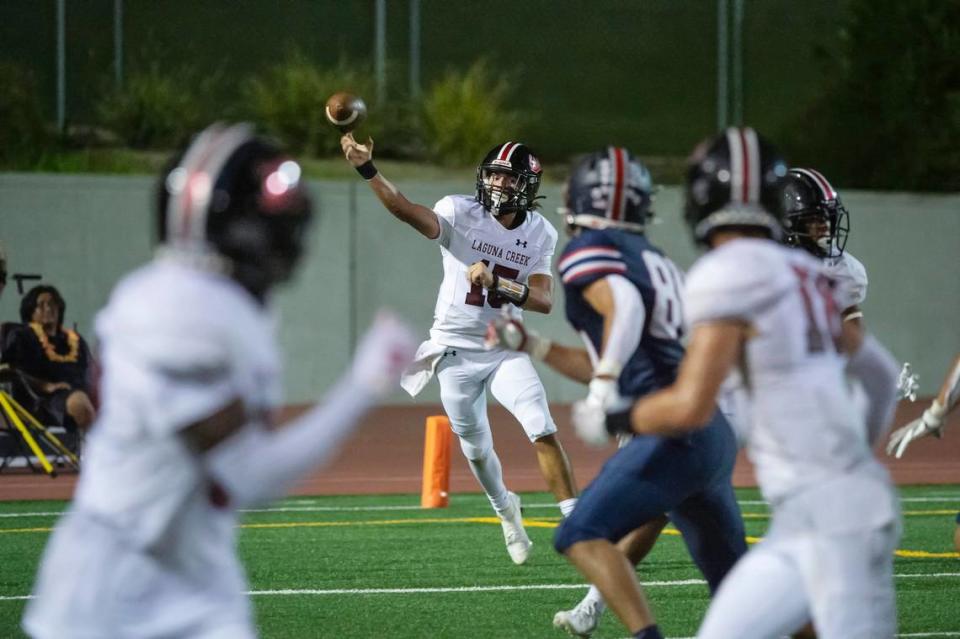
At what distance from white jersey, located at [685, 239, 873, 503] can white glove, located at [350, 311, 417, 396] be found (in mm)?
758

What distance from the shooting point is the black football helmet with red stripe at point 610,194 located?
17.3ft

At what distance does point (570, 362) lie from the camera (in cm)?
515

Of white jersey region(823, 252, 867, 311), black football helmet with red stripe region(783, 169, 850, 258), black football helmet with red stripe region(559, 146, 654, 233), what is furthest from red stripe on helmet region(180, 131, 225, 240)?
white jersey region(823, 252, 867, 311)

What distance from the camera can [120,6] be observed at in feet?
73.6

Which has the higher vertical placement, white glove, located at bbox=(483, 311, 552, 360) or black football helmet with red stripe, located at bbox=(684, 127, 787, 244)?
black football helmet with red stripe, located at bbox=(684, 127, 787, 244)

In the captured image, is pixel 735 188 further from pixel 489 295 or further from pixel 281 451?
pixel 489 295

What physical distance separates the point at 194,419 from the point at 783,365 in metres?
1.38

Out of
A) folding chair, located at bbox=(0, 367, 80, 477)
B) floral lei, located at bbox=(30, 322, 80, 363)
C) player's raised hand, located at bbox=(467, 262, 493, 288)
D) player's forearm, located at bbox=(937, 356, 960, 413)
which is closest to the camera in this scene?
player's forearm, located at bbox=(937, 356, 960, 413)

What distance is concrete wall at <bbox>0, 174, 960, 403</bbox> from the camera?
18688 mm

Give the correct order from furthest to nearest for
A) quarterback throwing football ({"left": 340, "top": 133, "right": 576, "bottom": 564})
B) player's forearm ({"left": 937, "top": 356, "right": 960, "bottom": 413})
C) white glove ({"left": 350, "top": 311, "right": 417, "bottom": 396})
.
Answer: quarterback throwing football ({"left": 340, "top": 133, "right": 576, "bottom": 564}) < player's forearm ({"left": 937, "top": 356, "right": 960, "bottom": 413}) < white glove ({"left": 350, "top": 311, "right": 417, "bottom": 396})

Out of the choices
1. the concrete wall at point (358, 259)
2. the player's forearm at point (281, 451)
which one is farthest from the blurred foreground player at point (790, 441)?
the concrete wall at point (358, 259)

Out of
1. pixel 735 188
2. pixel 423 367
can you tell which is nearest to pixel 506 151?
pixel 423 367

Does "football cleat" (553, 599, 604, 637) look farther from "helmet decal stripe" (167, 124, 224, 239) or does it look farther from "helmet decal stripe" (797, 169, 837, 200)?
"helmet decal stripe" (167, 124, 224, 239)

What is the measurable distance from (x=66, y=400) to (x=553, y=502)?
161 inches
